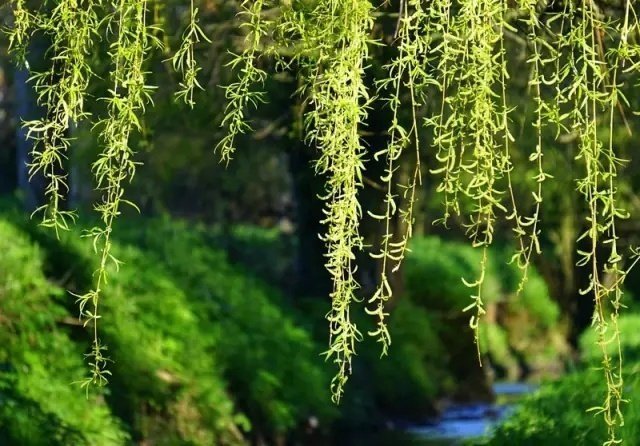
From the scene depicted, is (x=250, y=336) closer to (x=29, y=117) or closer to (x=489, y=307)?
(x=29, y=117)

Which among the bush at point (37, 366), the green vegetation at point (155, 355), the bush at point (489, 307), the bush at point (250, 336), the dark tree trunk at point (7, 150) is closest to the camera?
the bush at point (37, 366)

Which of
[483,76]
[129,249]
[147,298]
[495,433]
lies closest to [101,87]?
[129,249]

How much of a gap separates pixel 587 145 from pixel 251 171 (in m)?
15.0

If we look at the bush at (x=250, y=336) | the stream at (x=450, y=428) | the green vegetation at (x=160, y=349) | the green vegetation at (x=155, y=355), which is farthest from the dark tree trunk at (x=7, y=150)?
the green vegetation at (x=155, y=355)

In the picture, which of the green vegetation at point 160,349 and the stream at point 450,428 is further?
the stream at point 450,428

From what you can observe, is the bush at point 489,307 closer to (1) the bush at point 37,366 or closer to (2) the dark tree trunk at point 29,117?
(2) the dark tree trunk at point 29,117

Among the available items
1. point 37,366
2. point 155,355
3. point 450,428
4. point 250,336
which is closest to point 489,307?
point 450,428

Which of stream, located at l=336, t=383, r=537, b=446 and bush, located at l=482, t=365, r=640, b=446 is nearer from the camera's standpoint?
bush, located at l=482, t=365, r=640, b=446

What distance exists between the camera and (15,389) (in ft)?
25.1

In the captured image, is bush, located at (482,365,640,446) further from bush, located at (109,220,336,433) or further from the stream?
the stream

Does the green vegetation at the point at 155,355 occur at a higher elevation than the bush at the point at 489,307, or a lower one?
higher

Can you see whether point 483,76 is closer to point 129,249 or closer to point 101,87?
point 129,249

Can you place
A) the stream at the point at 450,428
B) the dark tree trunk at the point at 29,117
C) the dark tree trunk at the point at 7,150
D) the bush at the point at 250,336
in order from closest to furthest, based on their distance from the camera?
the bush at the point at 250,336 < the dark tree trunk at the point at 29,117 < the stream at the point at 450,428 < the dark tree trunk at the point at 7,150

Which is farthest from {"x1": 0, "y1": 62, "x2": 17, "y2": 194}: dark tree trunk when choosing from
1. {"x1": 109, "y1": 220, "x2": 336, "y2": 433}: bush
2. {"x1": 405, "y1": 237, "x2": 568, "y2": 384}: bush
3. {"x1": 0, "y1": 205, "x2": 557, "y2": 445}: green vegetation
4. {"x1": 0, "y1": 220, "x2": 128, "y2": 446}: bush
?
{"x1": 0, "y1": 220, "x2": 128, "y2": 446}: bush
